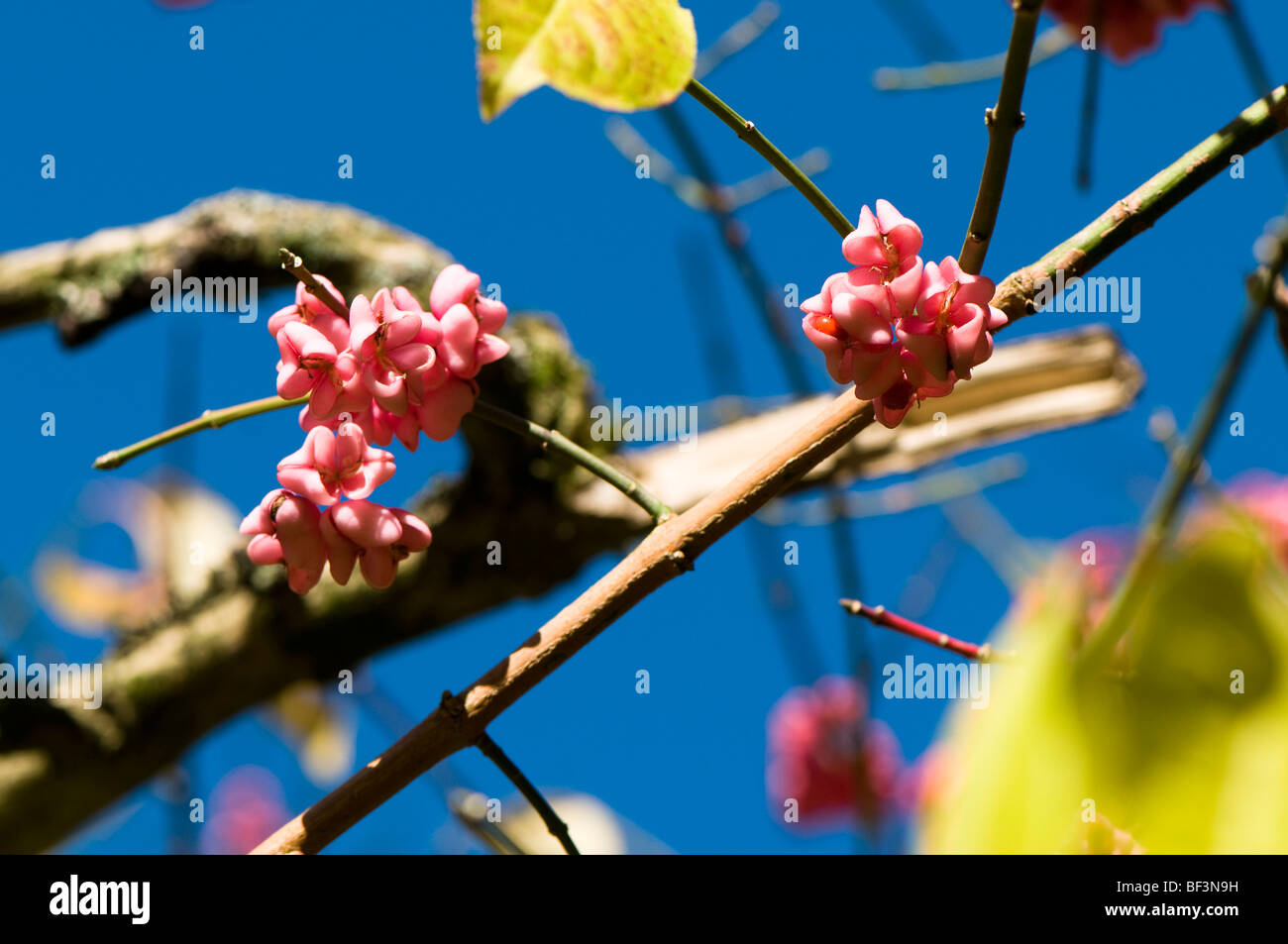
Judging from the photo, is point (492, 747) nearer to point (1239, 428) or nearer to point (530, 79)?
point (530, 79)

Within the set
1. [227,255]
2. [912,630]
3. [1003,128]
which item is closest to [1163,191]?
[1003,128]

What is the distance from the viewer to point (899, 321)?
0.51 m

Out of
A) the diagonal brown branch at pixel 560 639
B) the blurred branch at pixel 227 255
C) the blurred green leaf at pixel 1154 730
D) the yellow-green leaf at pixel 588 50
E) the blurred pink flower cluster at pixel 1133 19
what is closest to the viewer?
the blurred green leaf at pixel 1154 730

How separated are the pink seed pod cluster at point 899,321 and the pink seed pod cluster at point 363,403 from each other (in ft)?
0.58

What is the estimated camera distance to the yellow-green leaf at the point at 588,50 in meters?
0.41

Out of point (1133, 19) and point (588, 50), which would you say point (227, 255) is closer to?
point (1133, 19)

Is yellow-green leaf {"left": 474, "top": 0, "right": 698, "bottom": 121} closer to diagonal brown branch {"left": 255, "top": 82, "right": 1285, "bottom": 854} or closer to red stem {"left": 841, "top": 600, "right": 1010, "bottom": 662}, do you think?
diagonal brown branch {"left": 255, "top": 82, "right": 1285, "bottom": 854}

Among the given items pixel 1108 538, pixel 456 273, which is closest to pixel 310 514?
pixel 456 273

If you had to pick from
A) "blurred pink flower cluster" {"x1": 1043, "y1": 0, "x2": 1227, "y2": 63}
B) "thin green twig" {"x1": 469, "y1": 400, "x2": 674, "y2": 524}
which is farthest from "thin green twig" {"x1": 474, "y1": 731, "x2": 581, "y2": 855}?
"blurred pink flower cluster" {"x1": 1043, "y1": 0, "x2": 1227, "y2": 63}

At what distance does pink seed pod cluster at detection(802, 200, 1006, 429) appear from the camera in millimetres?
497

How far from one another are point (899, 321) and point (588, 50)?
18 cm

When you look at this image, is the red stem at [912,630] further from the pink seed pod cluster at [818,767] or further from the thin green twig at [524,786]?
the pink seed pod cluster at [818,767]

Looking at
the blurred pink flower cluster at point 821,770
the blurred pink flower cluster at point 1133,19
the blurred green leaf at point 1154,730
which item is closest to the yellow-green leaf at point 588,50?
the blurred green leaf at point 1154,730
